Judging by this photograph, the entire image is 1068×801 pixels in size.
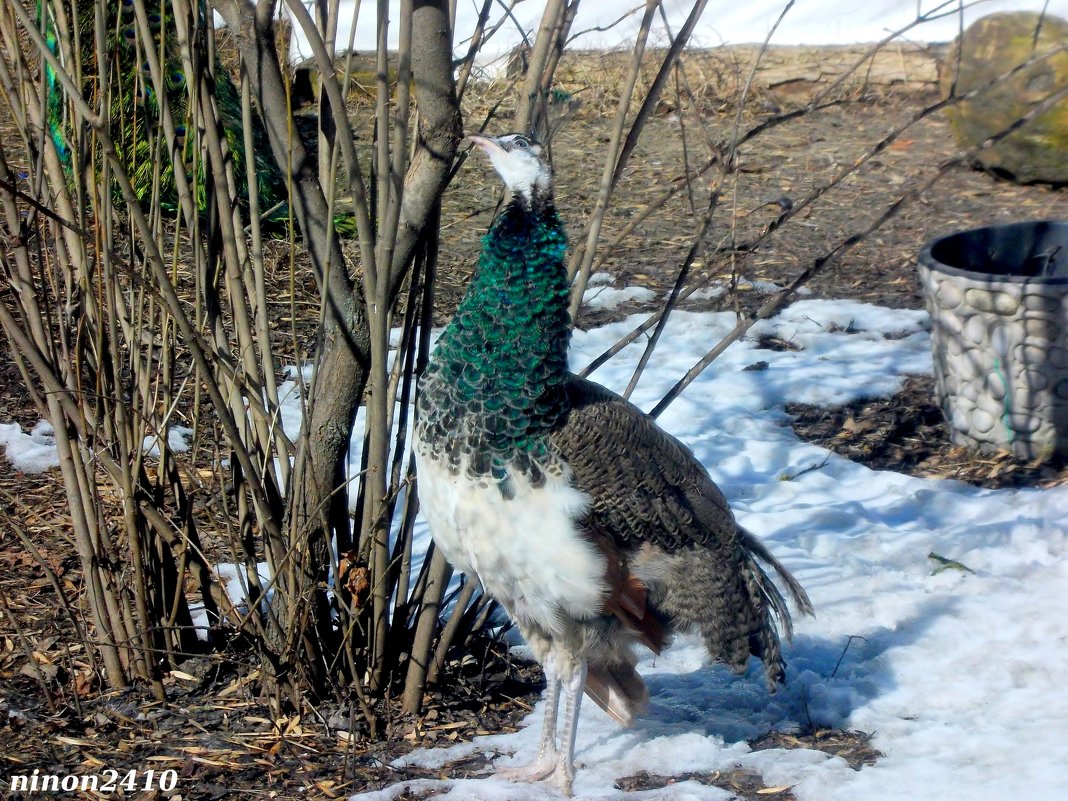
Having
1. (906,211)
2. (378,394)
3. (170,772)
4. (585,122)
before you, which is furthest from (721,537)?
(585,122)

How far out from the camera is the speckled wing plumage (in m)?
2.60

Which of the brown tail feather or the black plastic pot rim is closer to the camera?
the brown tail feather

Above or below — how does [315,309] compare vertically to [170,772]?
above

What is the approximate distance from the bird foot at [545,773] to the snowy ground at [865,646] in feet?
0.18

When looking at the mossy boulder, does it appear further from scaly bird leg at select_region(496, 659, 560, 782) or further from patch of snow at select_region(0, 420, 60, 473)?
patch of snow at select_region(0, 420, 60, 473)

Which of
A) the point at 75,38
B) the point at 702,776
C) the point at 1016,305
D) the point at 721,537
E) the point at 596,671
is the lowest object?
the point at 702,776

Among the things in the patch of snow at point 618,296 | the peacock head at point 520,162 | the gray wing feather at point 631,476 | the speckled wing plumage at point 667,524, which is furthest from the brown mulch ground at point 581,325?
the gray wing feather at point 631,476

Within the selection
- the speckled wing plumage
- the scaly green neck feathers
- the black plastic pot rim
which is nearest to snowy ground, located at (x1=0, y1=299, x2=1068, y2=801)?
the speckled wing plumage

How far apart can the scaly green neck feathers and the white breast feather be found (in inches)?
2.2

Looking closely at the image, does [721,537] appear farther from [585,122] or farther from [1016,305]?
[585,122]

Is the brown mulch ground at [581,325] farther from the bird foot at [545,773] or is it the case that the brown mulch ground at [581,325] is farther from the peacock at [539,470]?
the peacock at [539,470]

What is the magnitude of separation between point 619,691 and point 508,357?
1.03 meters

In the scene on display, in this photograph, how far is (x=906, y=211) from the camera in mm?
7250

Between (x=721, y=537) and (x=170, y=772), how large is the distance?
151 centimetres
